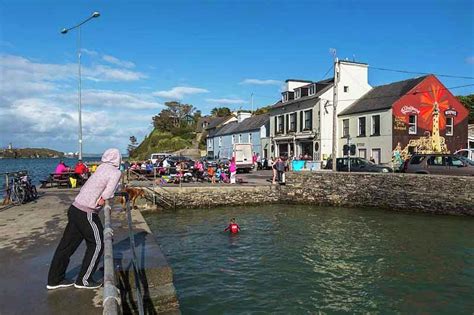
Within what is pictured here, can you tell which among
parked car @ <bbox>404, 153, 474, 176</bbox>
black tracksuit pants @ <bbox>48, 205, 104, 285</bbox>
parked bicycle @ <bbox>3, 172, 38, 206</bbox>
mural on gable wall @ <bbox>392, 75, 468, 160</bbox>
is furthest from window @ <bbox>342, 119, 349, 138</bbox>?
black tracksuit pants @ <bbox>48, 205, 104, 285</bbox>

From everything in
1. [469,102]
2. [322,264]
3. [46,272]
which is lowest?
[322,264]

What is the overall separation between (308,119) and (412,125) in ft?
35.0

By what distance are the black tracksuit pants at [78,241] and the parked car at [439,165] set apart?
20665 mm

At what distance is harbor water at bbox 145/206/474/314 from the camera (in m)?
8.76

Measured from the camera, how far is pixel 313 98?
40.9 meters

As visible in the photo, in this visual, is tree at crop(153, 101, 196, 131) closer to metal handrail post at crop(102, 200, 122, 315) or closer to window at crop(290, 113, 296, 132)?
window at crop(290, 113, 296, 132)

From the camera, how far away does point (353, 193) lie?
2405cm

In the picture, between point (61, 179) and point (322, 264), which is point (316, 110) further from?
point (322, 264)

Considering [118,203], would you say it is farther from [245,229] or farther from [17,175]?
[245,229]

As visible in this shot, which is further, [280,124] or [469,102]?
[469,102]

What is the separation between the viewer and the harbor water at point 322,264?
28.7ft

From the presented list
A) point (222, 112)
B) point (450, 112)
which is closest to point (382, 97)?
point (450, 112)

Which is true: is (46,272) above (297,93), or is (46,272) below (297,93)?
below

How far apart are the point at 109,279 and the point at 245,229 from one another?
1390 cm
